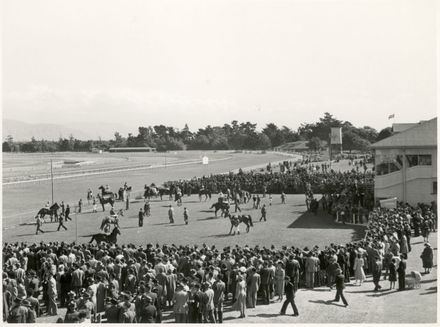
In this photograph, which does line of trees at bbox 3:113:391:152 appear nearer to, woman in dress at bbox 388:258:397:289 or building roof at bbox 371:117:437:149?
building roof at bbox 371:117:437:149

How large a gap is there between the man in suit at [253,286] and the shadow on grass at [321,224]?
11.5m

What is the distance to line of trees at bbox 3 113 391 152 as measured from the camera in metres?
151

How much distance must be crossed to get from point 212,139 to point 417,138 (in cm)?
13946

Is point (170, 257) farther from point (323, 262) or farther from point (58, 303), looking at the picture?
point (323, 262)

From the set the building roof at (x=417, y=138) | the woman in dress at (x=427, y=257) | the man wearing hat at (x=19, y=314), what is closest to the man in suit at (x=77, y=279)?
the man wearing hat at (x=19, y=314)

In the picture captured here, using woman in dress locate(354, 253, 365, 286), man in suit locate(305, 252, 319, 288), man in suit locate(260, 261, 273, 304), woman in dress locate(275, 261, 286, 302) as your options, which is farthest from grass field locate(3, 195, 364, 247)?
man in suit locate(260, 261, 273, 304)

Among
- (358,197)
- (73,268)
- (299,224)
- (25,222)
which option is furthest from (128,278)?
(358,197)

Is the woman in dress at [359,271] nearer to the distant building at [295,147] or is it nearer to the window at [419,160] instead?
the window at [419,160]

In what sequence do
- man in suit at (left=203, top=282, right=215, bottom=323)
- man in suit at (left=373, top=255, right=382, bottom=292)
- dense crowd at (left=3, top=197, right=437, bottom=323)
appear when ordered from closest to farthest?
dense crowd at (left=3, top=197, right=437, bottom=323), man in suit at (left=203, top=282, right=215, bottom=323), man in suit at (left=373, top=255, right=382, bottom=292)

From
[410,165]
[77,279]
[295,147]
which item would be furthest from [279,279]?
[295,147]

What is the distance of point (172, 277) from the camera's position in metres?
15.0

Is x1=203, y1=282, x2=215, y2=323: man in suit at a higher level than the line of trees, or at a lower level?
lower

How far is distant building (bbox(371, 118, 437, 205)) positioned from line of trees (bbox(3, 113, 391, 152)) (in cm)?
10185

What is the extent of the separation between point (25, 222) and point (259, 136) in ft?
426
